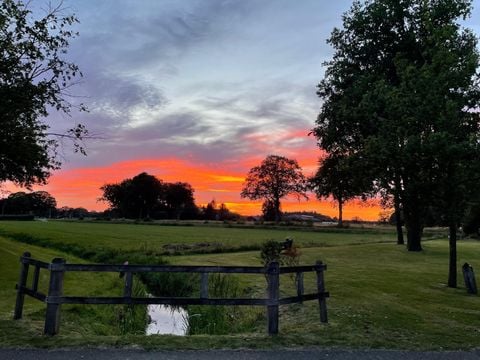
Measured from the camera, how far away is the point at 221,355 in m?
8.33

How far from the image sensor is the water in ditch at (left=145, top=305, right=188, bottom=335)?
15242 millimetres

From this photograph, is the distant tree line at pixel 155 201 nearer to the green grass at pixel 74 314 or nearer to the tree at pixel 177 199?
the tree at pixel 177 199

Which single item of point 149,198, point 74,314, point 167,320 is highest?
point 149,198

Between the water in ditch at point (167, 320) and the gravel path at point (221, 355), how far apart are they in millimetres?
6005

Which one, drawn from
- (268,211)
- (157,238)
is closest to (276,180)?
(268,211)

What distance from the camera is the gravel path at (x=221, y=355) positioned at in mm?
8023

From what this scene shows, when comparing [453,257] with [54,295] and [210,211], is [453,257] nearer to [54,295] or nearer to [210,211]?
[54,295]

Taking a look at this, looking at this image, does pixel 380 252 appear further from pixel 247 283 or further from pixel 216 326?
pixel 216 326

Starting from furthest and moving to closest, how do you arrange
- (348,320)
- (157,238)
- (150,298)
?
(157,238) → (348,320) → (150,298)

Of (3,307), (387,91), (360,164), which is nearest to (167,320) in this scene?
(3,307)

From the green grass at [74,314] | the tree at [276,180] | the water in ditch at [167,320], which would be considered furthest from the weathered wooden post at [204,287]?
the tree at [276,180]

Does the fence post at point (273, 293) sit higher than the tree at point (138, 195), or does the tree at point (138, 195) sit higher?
the tree at point (138, 195)

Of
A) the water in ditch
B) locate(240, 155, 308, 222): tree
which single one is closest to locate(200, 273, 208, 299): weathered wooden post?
the water in ditch

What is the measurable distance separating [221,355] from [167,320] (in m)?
9.43
